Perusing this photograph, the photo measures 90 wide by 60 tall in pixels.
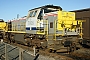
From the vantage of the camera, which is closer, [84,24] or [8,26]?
[84,24]

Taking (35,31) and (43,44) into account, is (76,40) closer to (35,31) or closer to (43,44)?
(43,44)

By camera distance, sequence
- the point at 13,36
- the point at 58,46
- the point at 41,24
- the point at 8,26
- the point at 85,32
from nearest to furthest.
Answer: the point at 58,46 < the point at 41,24 < the point at 85,32 < the point at 13,36 < the point at 8,26

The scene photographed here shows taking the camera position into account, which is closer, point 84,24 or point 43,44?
point 43,44

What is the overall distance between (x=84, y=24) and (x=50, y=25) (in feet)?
21.8

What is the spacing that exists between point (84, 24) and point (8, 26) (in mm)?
9979

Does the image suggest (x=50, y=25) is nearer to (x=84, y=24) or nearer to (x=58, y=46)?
(x=58, y=46)

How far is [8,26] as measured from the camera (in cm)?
2131

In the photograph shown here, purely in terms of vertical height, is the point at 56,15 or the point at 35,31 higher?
the point at 56,15

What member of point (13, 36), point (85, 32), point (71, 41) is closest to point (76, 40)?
point (71, 41)

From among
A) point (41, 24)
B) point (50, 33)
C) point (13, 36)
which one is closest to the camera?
point (50, 33)

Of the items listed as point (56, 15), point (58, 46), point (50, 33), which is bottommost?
point (58, 46)

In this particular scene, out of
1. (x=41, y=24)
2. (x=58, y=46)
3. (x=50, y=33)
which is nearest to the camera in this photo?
(x=58, y=46)

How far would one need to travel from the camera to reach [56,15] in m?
12.2

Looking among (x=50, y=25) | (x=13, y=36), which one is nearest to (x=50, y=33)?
(x=50, y=25)
